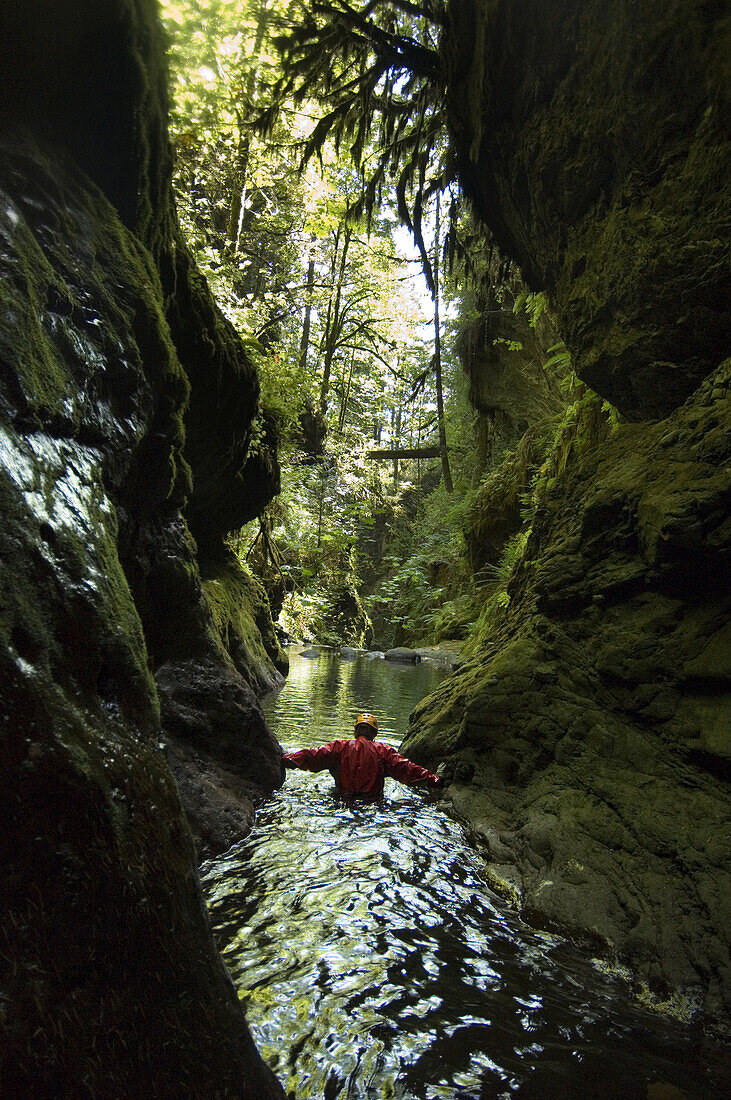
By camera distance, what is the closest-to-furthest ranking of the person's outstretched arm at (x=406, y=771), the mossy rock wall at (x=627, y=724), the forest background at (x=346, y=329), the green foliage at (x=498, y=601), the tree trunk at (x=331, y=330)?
1. the mossy rock wall at (x=627, y=724)
2. the person's outstretched arm at (x=406, y=771)
3. the forest background at (x=346, y=329)
4. the green foliage at (x=498, y=601)
5. the tree trunk at (x=331, y=330)

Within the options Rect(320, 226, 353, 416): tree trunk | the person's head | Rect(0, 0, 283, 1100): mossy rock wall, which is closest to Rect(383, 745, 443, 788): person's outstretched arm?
the person's head

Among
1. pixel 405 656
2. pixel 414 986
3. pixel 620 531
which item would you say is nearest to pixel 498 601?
pixel 620 531

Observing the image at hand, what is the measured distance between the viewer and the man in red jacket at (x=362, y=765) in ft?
16.9

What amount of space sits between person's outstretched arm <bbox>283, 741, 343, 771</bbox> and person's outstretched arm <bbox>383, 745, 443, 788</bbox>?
1.62ft

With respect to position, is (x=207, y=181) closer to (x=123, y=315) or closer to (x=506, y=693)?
(x=123, y=315)

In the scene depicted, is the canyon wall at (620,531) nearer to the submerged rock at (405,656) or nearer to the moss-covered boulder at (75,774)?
the moss-covered boulder at (75,774)

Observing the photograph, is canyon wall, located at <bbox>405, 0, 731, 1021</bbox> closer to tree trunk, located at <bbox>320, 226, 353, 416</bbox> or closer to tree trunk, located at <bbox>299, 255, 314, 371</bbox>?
tree trunk, located at <bbox>320, 226, 353, 416</bbox>

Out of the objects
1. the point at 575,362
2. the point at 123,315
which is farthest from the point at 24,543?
the point at 575,362

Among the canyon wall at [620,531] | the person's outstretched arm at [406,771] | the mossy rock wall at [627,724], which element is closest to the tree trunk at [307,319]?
the canyon wall at [620,531]

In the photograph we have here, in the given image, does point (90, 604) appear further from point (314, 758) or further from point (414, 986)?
point (314, 758)

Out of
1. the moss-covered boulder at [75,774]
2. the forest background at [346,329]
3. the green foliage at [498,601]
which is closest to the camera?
the moss-covered boulder at [75,774]

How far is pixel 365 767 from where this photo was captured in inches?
204

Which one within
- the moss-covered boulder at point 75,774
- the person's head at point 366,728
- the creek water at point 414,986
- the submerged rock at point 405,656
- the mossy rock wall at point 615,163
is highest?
the mossy rock wall at point 615,163

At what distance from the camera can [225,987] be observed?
1688 millimetres
